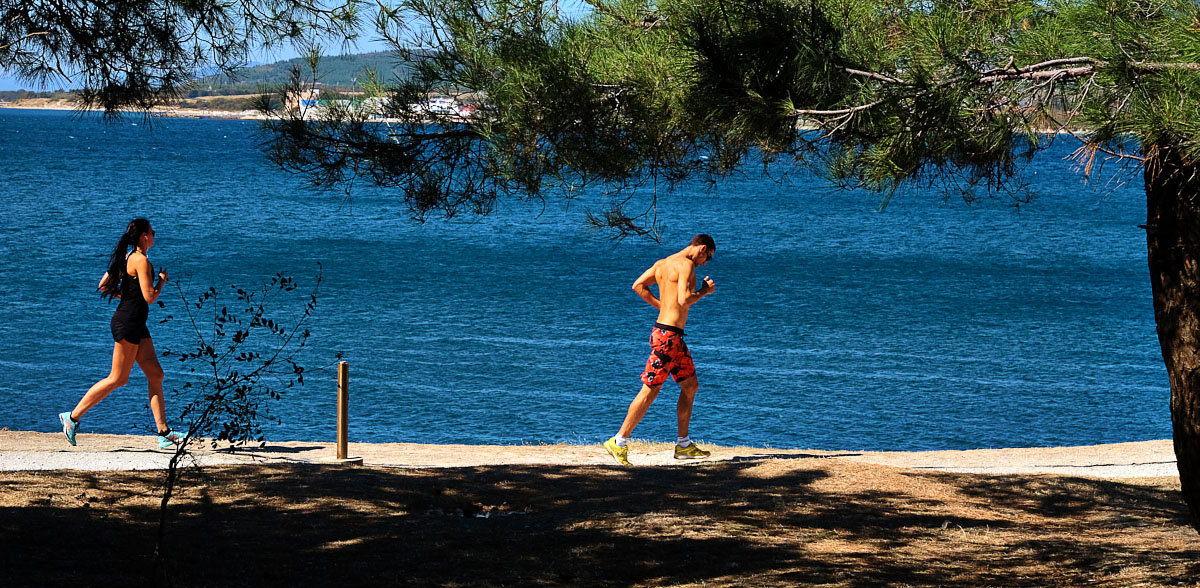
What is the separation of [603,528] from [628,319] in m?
21.1

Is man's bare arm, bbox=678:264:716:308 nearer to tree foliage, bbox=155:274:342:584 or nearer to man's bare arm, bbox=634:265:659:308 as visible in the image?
man's bare arm, bbox=634:265:659:308

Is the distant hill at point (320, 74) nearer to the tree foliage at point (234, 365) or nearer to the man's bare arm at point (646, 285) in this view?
the tree foliage at point (234, 365)

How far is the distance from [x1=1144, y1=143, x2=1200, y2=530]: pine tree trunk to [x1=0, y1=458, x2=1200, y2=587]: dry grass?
21.2 inches

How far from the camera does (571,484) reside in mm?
6453

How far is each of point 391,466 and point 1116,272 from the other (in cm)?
3450

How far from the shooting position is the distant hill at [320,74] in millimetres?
5488

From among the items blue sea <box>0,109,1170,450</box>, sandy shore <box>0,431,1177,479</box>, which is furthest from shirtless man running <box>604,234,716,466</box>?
blue sea <box>0,109,1170,450</box>

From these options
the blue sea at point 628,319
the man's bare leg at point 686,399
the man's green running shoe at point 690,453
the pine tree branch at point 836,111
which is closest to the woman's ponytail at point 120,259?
the blue sea at point 628,319

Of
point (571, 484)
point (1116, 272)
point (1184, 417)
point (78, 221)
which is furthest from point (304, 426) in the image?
point (78, 221)

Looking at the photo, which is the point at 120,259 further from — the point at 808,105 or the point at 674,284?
the point at 808,105

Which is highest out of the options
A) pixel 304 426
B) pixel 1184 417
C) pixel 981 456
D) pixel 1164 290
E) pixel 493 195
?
pixel 493 195

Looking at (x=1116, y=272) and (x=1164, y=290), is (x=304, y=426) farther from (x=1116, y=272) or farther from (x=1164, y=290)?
(x=1116, y=272)

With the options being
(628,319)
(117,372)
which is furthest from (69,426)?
(628,319)

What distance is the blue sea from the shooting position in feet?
56.4
